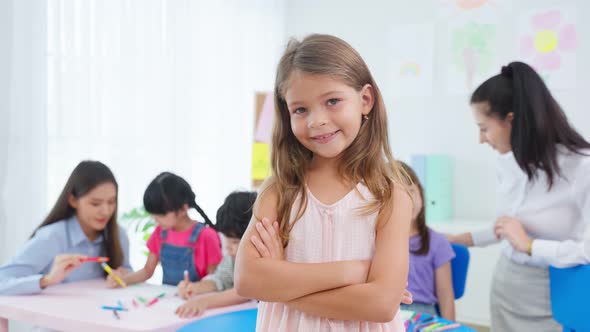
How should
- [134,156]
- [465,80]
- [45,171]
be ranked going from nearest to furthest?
[45,171] → [134,156] → [465,80]

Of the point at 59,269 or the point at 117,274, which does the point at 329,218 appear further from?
the point at 117,274

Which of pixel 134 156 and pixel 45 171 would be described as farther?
pixel 134 156

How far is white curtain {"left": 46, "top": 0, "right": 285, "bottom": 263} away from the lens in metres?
3.01

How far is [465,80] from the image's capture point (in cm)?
395

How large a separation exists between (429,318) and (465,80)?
106 inches

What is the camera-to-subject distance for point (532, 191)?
1945 millimetres

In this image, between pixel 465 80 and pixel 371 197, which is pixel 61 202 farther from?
pixel 465 80

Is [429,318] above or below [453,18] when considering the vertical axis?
below

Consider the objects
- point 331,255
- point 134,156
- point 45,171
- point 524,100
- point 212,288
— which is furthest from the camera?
point 134,156

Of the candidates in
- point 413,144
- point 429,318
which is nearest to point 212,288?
point 429,318

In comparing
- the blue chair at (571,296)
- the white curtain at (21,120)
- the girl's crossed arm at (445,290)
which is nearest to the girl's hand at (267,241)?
the blue chair at (571,296)

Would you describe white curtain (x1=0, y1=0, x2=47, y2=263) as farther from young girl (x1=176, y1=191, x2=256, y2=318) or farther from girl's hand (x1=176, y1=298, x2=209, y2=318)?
girl's hand (x1=176, y1=298, x2=209, y2=318)

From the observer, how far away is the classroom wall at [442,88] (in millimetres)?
3674

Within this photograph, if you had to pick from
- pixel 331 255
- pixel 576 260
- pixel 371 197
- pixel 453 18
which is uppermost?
pixel 453 18
